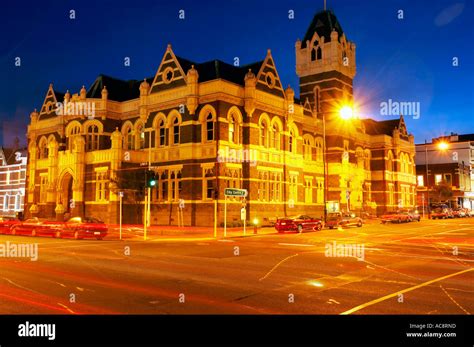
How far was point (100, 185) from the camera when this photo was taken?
44.1 m

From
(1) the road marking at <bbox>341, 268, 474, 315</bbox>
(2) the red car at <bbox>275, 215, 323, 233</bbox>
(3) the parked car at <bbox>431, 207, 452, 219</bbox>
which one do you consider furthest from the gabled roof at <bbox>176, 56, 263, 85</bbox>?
→ (3) the parked car at <bbox>431, 207, 452, 219</bbox>

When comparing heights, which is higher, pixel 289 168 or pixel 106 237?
pixel 289 168

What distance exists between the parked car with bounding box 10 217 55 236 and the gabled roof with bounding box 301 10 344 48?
43.9m

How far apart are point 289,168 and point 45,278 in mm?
35127

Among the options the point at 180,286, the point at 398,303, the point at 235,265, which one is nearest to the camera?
the point at 398,303

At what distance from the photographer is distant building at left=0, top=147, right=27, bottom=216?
260 ft

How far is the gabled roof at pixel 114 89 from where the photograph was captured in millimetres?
49125

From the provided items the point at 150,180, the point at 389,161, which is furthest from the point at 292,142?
the point at 389,161

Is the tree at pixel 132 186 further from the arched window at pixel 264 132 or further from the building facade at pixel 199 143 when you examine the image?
the arched window at pixel 264 132

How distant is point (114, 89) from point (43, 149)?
1217cm

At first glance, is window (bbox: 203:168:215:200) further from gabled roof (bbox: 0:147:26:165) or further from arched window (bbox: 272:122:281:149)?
gabled roof (bbox: 0:147:26:165)

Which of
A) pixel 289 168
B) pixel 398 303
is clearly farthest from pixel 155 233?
pixel 398 303
